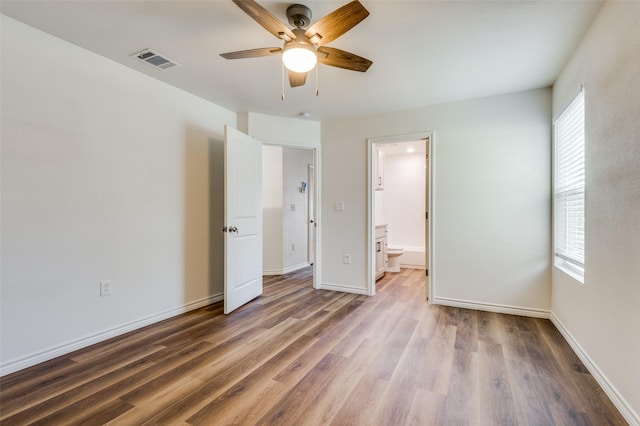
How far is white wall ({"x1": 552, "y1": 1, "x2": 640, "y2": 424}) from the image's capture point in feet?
4.98

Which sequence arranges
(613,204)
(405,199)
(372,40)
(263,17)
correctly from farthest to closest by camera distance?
(405,199) < (372,40) < (613,204) < (263,17)

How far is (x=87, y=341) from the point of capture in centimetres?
237

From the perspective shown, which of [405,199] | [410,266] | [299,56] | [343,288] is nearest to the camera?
[299,56]

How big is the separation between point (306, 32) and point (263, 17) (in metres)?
0.26

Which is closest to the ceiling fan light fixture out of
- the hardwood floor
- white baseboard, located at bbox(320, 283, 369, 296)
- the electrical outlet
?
the hardwood floor

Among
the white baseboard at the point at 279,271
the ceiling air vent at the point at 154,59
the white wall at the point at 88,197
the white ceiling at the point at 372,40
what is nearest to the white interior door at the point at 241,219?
the white wall at the point at 88,197

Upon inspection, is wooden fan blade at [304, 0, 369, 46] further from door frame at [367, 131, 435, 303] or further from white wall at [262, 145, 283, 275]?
white wall at [262, 145, 283, 275]

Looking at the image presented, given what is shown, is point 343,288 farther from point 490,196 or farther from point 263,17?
point 263,17

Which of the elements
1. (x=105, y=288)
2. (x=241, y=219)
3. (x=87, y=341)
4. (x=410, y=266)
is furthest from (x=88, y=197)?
(x=410, y=266)

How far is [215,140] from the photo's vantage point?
354 centimetres

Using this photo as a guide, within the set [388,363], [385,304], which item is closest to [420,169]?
[385,304]

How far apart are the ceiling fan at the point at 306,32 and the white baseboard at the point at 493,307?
268 centimetres

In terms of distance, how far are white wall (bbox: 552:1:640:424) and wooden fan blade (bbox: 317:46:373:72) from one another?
1386 mm

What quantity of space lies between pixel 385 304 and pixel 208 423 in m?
2.39
